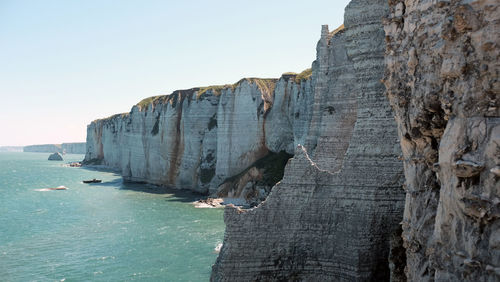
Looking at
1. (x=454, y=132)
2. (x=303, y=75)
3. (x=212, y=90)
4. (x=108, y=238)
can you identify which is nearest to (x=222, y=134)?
(x=212, y=90)

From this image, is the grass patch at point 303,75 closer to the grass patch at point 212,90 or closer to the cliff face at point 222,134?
the cliff face at point 222,134

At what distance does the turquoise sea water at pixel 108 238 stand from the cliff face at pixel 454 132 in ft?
58.5

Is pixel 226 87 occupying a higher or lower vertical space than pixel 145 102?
lower

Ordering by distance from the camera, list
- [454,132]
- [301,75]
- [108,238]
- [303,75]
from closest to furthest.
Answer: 1. [454,132]
2. [108,238]
3. [303,75]
4. [301,75]

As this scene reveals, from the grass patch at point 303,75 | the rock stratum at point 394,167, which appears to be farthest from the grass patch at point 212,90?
the rock stratum at point 394,167

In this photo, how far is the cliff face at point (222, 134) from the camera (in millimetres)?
51219

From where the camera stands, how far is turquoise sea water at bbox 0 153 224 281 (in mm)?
26167

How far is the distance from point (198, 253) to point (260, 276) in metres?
15.4

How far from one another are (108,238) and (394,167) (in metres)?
25.3

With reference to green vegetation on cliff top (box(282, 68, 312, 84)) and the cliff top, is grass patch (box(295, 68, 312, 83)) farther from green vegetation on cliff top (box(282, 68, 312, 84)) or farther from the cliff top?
the cliff top

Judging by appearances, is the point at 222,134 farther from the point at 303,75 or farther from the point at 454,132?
the point at 454,132

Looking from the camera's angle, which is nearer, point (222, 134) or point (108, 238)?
point (108, 238)

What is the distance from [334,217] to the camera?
14648 millimetres

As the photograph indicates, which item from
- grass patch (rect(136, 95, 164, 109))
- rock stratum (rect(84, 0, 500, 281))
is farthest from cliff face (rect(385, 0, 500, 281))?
grass patch (rect(136, 95, 164, 109))
